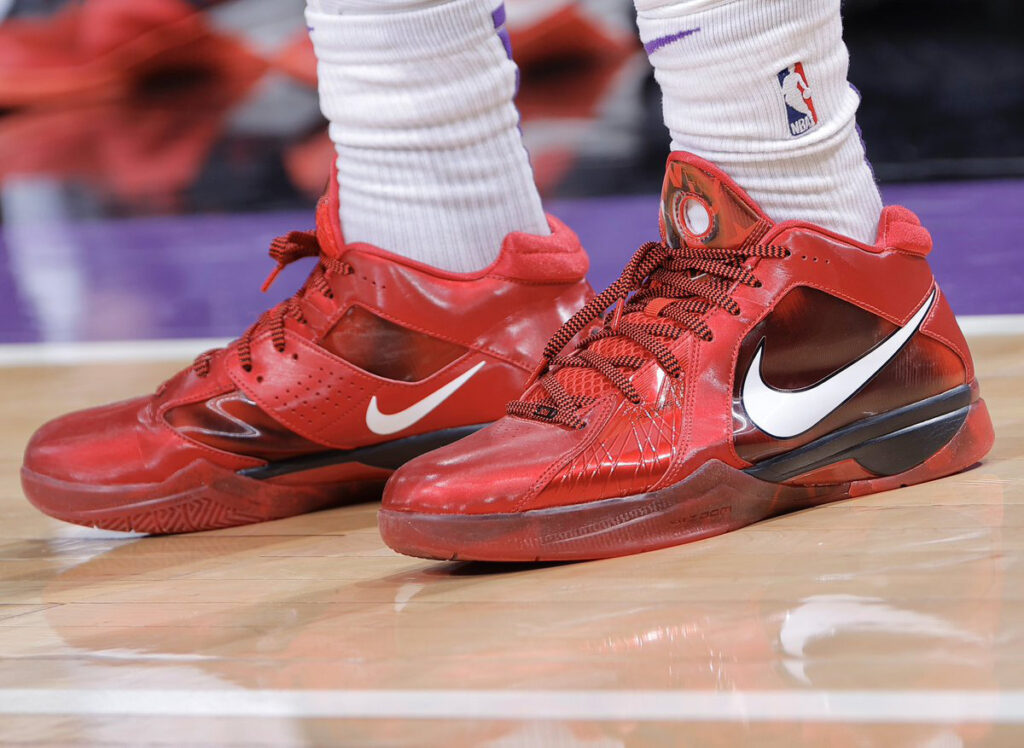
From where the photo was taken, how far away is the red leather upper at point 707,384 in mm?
881

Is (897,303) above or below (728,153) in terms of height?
below

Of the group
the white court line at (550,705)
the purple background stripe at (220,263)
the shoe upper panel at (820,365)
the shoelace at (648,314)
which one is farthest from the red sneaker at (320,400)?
the purple background stripe at (220,263)

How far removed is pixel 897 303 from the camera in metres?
0.99

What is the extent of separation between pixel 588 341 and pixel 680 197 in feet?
0.42

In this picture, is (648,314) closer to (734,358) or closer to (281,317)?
(734,358)

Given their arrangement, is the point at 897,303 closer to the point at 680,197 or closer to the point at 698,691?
the point at 680,197

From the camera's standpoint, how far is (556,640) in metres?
0.73

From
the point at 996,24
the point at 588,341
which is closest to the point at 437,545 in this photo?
the point at 588,341

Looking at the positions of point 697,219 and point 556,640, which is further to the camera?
point 697,219

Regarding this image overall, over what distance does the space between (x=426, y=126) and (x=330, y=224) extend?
0.12 m

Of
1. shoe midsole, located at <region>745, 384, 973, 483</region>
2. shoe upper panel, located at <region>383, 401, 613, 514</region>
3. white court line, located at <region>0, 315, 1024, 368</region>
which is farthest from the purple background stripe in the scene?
shoe upper panel, located at <region>383, 401, 613, 514</region>

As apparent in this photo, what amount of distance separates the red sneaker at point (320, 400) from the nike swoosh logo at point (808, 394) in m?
0.23

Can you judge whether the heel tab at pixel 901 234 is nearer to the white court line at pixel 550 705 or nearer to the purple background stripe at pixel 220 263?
the white court line at pixel 550 705

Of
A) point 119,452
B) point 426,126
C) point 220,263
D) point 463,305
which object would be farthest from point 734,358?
point 220,263
